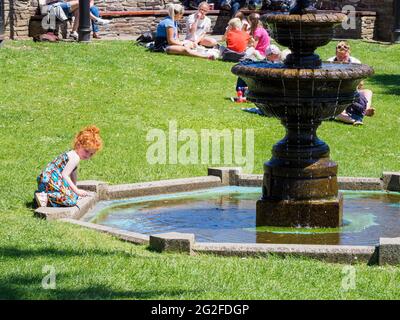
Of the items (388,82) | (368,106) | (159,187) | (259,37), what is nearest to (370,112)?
(368,106)

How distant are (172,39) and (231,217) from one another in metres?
12.2

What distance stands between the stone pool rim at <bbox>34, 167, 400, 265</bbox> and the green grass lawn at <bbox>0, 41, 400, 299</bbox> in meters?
0.20

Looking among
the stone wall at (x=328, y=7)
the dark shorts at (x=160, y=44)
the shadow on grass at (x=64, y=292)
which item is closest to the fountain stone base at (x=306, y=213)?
the shadow on grass at (x=64, y=292)

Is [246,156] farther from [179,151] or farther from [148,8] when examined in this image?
[148,8]

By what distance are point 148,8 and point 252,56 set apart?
895 cm

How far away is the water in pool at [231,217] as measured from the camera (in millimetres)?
11586

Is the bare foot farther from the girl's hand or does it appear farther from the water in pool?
the girl's hand

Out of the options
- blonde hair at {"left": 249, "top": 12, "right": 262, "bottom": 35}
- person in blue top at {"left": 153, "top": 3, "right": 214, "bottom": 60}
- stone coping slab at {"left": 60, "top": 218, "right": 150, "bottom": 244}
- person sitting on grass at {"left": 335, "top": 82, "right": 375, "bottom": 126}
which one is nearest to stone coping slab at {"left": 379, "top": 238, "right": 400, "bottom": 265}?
stone coping slab at {"left": 60, "top": 218, "right": 150, "bottom": 244}

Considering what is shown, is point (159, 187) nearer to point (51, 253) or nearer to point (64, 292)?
point (51, 253)

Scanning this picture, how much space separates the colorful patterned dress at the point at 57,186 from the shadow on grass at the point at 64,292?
353 cm

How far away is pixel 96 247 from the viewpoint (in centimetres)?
1023

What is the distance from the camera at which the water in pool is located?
11586 mm

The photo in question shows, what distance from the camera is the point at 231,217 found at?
12.6 meters

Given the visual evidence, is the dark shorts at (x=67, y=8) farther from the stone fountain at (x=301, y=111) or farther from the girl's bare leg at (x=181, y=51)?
the stone fountain at (x=301, y=111)
